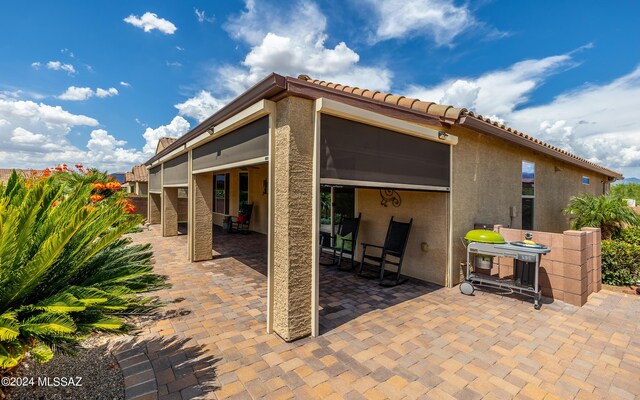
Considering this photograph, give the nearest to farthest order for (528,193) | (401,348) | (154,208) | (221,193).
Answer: (401,348) → (528,193) → (221,193) → (154,208)

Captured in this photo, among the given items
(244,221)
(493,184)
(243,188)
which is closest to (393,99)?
(493,184)

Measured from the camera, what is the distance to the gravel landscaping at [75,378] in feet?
8.01

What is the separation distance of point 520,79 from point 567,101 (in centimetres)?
299

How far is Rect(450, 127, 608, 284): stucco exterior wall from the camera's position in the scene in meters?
5.85

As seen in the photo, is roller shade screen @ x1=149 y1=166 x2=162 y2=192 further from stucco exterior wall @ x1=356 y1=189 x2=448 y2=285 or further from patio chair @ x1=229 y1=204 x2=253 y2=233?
stucco exterior wall @ x1=356 y1=189 x2=448 y2=285

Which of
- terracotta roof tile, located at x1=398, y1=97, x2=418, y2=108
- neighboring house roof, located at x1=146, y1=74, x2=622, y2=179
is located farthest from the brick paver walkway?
terracotta roof tile, located at x1=398, y1=97, x2=418, y2=108

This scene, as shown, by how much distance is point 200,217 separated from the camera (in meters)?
7.44

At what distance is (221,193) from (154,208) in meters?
3.87

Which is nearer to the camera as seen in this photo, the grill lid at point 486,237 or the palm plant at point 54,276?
the palm plant at point 54,276

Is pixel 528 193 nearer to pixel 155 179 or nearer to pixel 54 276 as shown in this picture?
pixel 54 276

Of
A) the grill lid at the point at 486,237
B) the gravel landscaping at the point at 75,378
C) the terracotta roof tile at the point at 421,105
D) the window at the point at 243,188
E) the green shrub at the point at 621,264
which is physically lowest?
the gravel landscaping at the point at 75,378

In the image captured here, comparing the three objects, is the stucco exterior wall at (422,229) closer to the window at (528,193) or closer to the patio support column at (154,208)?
the window at (528,193)

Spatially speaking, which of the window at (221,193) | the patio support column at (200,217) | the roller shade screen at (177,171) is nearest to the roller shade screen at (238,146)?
the patio support column at (200,217)

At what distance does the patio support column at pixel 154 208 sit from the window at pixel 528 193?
16136mm
